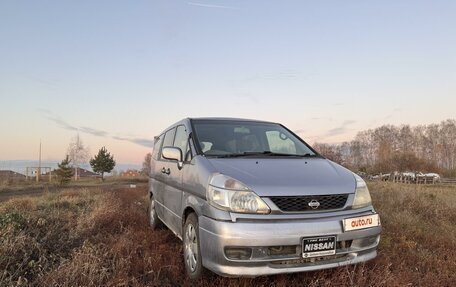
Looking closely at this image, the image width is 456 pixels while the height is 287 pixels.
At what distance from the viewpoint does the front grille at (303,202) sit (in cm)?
304

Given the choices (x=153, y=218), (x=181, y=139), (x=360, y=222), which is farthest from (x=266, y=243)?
(x=153, y=218)

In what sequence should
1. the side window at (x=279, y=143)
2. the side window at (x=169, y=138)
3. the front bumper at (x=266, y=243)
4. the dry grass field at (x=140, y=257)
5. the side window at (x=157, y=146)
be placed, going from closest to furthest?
1. the front bumper at (x=266, y=243)
2. the dry grass field at (x=140, y=257)
3. the side window at (x=279, y=143)
4. the side window at (x=169, y=138)
5. the side window at (x=157, y=146)

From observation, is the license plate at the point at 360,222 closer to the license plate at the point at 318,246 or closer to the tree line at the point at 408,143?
the license plate at the point at 318,246

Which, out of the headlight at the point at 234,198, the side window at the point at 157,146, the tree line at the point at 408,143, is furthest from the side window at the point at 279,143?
the tree line at the point at 408,143

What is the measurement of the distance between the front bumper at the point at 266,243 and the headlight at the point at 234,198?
0.38 ft

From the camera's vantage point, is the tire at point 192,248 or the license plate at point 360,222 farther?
the tire at point 192,248

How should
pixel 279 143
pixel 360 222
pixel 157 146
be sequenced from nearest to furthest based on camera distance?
pixel 360 222
pixel 279 143
pixel 157 146

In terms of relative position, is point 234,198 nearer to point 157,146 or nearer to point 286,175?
point 286,175

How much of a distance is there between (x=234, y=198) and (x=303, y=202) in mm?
613

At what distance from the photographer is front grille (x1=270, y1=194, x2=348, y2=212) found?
3039 millimetres

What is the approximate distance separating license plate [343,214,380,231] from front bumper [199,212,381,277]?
80mm

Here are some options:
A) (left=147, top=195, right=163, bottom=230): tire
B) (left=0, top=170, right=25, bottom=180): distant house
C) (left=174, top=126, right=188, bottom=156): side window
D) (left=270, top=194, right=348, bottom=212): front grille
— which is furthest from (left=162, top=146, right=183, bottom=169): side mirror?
(left=0, top=170, right=25, bottom=180): distant house

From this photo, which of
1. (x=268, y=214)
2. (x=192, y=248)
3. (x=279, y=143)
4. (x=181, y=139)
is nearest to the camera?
(x=268, y=214)

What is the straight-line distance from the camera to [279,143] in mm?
4605
